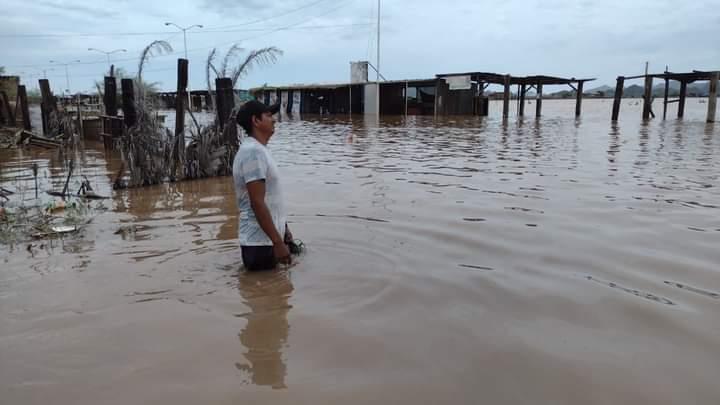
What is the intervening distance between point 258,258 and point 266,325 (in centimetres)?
87

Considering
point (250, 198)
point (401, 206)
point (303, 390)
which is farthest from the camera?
point (401, 206)

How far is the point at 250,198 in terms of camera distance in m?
3.68

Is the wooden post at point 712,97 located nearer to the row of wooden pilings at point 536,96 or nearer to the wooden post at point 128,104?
the row of wooden pilings at point 536,96

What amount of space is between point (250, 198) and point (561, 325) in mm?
A: 2274

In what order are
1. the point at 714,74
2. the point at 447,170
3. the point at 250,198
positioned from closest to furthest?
the point at 250,198 < the point at 447,170 < the point at 714,74

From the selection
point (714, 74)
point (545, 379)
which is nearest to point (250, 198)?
point (545, 379)

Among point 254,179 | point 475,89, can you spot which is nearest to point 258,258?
point 254,179

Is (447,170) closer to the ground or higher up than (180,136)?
closer to the ground

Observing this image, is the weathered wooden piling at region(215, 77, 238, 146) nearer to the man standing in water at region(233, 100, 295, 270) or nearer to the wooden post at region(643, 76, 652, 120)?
the man standing in water at region(233, 100, 295, 270)

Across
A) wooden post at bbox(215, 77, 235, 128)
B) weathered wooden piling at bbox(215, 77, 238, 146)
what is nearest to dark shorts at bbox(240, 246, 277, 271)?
weathered wooden piling at bbox(215, 77, 238, 146)

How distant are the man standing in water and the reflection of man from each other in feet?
0.54

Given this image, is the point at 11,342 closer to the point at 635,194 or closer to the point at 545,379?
the point at 545,379

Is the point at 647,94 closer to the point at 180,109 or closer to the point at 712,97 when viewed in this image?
the point at 712,97

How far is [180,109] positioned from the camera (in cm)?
873
